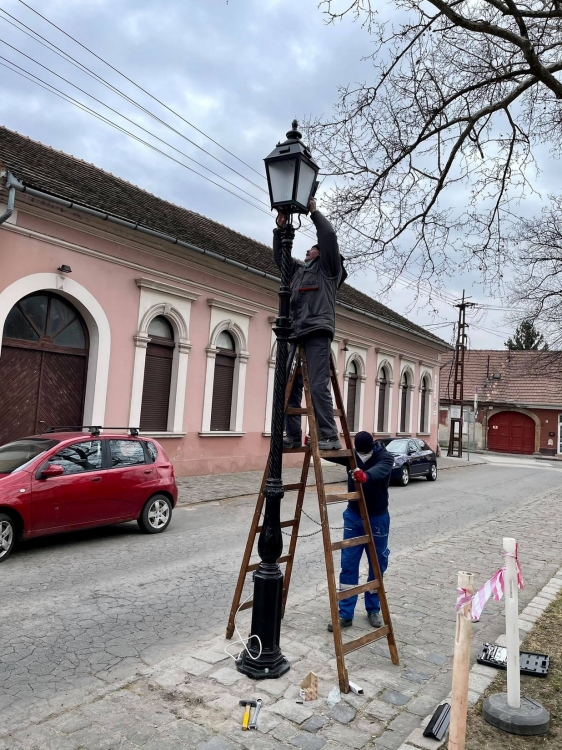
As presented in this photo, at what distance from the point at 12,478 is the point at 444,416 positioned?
39.4 meters

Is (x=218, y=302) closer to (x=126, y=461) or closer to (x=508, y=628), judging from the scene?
(x=126, y=461)

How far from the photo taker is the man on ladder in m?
4.55

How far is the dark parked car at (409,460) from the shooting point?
17.3 m

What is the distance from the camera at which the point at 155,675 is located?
163 inches

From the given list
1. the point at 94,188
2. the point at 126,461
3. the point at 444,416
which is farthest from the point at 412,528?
the point at 444,416

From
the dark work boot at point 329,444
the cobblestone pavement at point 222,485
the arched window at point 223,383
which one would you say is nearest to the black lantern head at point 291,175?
the dark work boot at point 329,444

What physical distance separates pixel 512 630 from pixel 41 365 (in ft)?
35.6

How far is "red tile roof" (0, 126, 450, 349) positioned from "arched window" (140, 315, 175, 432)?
2.44 m

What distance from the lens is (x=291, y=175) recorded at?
14.3 ft

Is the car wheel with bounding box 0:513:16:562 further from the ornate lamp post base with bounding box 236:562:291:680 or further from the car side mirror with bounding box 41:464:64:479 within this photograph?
the ornate lamp post base with bounding box 236:562:291:680

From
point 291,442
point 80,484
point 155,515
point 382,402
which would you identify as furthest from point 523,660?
point 382,402

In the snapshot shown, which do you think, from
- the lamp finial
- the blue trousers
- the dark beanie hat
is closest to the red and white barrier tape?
the blue trousers

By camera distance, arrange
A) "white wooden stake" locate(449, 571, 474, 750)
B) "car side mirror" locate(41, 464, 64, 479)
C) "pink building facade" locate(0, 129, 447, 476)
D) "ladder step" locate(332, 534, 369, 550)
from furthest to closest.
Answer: "pink building facade" locate(0, 129, 447, 476) < "car side mirror" locate(41, 464, 64, 479) < "ladder step" locate(332, 534, 369, 550) < "white wooden stake" locate(449, 571, 474, 750)

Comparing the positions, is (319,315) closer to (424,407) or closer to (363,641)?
(363,641)
